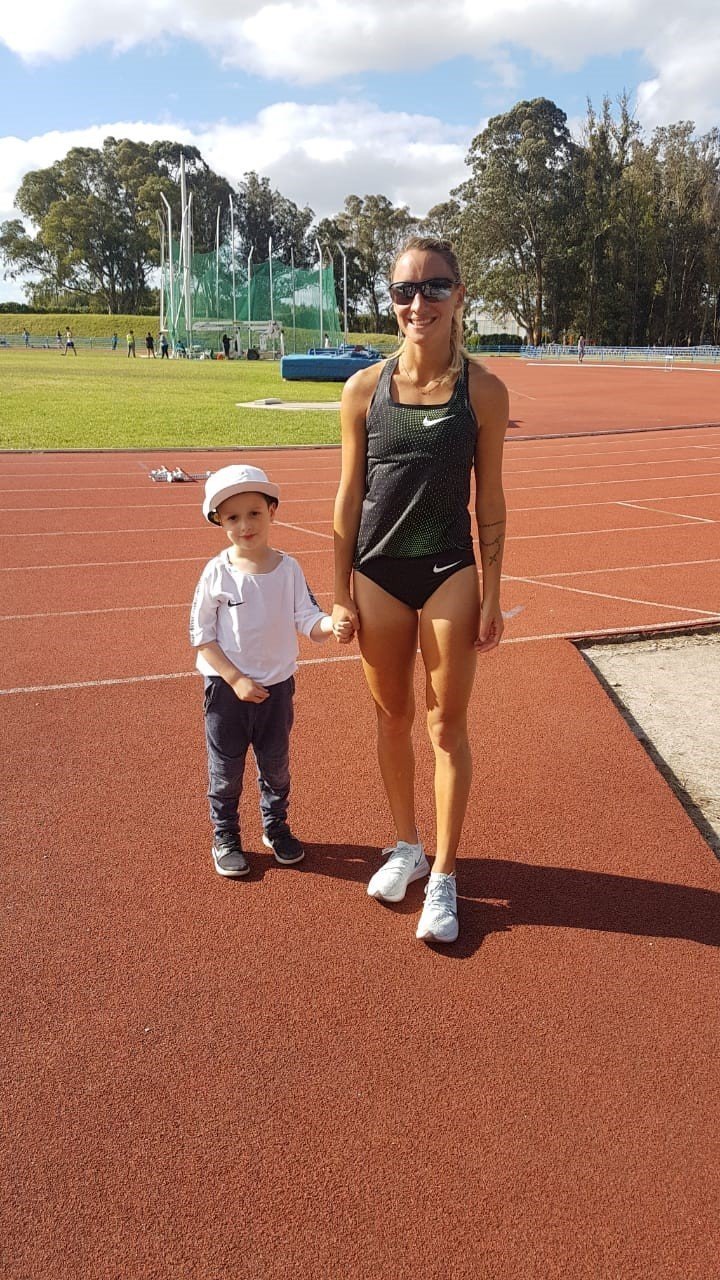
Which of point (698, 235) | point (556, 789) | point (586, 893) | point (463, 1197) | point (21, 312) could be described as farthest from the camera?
point (21, 312)

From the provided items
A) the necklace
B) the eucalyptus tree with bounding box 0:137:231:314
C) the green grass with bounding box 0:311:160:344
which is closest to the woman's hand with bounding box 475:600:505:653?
the necklace

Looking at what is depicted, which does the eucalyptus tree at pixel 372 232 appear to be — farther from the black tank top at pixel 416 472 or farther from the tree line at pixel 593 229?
A: the black tank top at pixel 416 472

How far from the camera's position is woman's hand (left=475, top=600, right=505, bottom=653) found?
305cm

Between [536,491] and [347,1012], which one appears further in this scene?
[536,491]

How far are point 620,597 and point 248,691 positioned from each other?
16.1ft

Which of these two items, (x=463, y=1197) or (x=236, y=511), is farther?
(x=236, y=511)

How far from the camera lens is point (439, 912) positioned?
→ 3.16 m

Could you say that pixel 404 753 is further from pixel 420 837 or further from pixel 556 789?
pixel 556 789

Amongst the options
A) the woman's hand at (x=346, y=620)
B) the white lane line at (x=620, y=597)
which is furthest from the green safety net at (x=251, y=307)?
the woman's hand at (x=346, y=620)

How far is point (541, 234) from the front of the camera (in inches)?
2534

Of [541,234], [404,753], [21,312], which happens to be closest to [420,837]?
[404,753]

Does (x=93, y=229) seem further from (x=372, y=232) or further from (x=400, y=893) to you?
(x=400, y=893)

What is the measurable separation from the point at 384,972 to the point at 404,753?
76 centimetres

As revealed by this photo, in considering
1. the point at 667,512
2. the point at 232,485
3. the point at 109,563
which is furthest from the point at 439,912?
the point at 667,512
